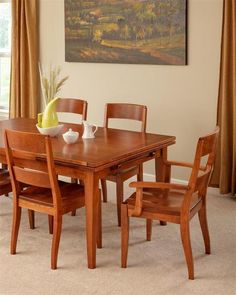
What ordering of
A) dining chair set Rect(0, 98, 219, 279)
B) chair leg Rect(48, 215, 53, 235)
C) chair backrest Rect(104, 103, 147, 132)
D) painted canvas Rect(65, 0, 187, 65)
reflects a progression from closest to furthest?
dining chair set Rect(0, 98, 219, 279) → chair leg Rect(48, 215, 53, 235) → chair backrest Rect(104, 103, 147, 132) → painted canvas Rect(65, 0, 187, 65)

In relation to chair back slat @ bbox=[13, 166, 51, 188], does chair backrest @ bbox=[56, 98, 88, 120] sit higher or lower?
higher

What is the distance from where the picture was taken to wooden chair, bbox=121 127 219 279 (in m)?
2.83

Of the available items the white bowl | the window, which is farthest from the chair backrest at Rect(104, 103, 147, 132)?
the window

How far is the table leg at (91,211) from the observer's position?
2.93m

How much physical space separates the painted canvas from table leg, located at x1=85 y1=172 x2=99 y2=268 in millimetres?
1997

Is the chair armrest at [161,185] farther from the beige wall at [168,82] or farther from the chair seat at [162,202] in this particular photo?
the beige wall at [168,82]

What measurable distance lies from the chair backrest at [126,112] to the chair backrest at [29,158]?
112 centimetres

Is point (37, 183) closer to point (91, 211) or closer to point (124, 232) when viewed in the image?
point (91, 211)

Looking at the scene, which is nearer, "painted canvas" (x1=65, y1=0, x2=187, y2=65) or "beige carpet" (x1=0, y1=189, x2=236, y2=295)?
"beige carpet" (x1=0, y1=189, x2=236, y2=295)

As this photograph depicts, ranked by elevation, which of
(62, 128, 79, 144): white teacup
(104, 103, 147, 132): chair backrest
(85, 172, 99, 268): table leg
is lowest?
(85, 172, 99, 268): table leg

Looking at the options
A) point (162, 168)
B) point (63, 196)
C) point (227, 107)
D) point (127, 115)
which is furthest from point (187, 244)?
point (227, 107)

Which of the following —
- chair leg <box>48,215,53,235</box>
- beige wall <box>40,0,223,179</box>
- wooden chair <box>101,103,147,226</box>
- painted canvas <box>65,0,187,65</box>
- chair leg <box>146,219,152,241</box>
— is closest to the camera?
chair leg <box>146,219,152,241</box>

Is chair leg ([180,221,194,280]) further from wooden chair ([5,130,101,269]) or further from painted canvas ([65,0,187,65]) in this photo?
painted canvas ([65,0,187,65])

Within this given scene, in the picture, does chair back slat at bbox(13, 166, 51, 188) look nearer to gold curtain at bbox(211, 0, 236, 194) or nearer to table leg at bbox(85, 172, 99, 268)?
table leg at bbox(85, 172, 99, 268)
